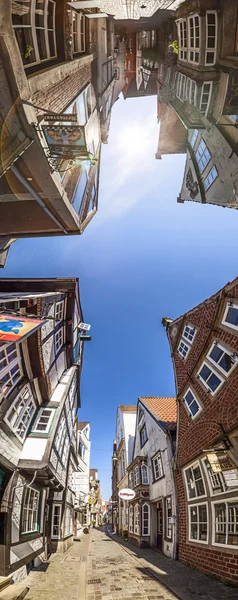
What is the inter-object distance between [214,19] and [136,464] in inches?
1012

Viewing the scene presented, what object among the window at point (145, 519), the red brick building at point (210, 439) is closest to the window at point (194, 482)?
the red brick building at point (210, 439)

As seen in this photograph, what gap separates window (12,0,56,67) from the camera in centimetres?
640

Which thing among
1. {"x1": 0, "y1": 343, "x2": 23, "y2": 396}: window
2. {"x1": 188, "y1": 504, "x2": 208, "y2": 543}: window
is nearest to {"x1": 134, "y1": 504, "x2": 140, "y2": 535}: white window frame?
{"x1": 188, "y1": 504, "x2": 208, "y2": 543}: window

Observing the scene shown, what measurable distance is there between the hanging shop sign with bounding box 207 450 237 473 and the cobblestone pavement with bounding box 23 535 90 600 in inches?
184

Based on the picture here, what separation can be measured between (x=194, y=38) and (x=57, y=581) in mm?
23403

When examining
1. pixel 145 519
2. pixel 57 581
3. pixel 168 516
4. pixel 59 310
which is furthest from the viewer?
pixel 145 519

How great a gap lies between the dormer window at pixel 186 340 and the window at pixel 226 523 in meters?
5.50

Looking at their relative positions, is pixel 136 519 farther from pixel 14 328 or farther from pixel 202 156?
pixel 202 156

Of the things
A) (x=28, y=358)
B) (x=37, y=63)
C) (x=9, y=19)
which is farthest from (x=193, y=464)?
(x=37, y=63)

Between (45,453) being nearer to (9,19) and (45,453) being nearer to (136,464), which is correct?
(136,464)

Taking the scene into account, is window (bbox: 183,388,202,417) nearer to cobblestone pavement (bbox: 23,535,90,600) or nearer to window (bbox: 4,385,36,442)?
cobblestone pavement (bbox: 23,535,90,600)

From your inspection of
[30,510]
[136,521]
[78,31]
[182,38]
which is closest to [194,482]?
[30,510]

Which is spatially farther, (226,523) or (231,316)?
(231,316)

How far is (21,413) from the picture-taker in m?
9.03
